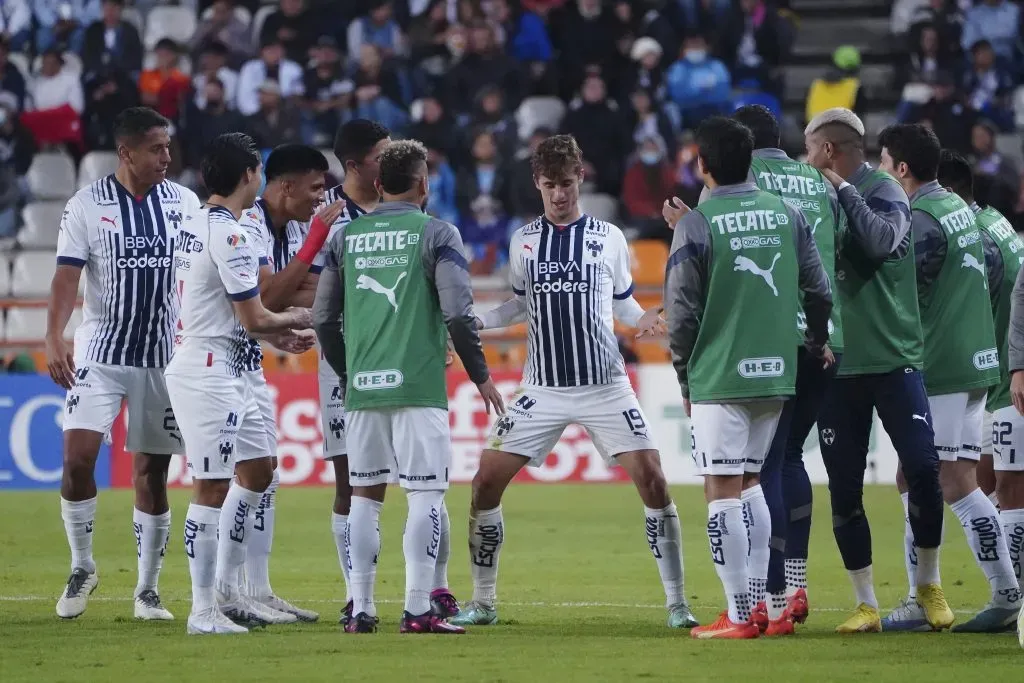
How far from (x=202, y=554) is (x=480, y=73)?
15.5 m

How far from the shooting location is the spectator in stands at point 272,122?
21.8m

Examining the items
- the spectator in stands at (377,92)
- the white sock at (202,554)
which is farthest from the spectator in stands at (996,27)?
the white sock at (202,554)

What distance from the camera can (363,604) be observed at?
7949mm

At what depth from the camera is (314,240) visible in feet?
27.5

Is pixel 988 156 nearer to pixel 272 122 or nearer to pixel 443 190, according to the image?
pixel 443 190

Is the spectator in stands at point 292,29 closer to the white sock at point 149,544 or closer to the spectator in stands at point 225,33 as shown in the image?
the spectator in stands at point 225,33

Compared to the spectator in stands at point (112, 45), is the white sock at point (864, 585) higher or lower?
lower

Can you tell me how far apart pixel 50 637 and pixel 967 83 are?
16754 mm

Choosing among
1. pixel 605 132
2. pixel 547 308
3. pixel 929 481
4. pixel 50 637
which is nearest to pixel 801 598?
pixel 929 481

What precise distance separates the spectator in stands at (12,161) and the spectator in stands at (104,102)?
2.79 ft

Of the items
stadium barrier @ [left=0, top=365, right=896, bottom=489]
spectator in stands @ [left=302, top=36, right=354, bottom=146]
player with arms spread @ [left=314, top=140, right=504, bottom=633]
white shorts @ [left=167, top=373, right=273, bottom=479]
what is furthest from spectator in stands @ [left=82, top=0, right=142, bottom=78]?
player with arms spread @ [left=314, top=140, right=504, bottom=633]

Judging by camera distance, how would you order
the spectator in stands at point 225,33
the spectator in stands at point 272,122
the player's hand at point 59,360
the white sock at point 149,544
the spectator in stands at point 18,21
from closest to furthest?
the white sock at point 149,544 < the player's hand at point 59,360 < the spectator in stands at point 272,122 < the spectator in stands at point 225,33 < the spectator in stands at point 18,21

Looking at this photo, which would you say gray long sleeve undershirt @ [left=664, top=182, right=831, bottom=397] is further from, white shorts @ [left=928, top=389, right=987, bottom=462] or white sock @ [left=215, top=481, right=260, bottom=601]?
white sock @ [left=215, top=481, right=260, bottom=601]

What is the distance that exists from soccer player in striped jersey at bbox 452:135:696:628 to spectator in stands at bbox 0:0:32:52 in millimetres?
17397
